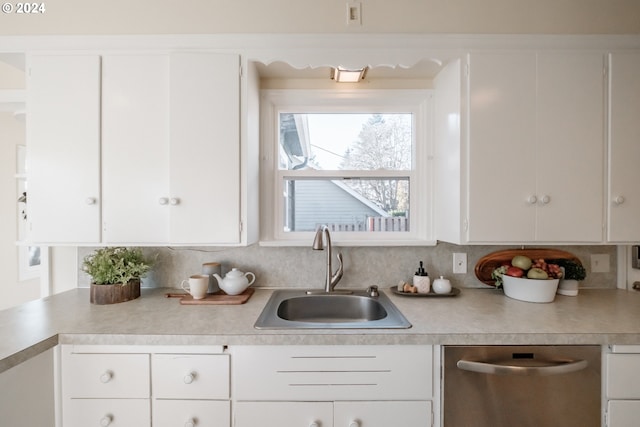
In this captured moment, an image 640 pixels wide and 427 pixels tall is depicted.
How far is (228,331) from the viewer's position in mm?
1156

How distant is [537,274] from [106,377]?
202cm

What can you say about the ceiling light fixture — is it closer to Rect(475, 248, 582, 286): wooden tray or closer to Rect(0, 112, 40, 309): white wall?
Rect(475, 248, 582, 286): wooden tray

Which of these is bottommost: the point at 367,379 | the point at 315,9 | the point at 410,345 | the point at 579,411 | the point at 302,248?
the point at 579,411

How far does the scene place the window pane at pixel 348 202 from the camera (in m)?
1.92

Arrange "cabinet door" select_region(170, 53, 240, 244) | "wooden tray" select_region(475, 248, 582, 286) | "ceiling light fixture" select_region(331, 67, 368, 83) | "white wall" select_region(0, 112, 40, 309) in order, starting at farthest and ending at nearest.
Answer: "white wall" select_region(0, 112, 40, 309)
"wooden tray" select_region(475, 248, 582, 286)
"ceiling light fixture" select_region(331, 67, 368, 83)
"cabinet door" select_region(170, 53, 240, 244)

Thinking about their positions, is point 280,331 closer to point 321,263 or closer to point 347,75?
point 321,263

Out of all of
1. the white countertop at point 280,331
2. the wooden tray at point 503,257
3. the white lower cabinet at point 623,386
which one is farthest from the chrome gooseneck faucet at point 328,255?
the white lower cabinet at point 623,386

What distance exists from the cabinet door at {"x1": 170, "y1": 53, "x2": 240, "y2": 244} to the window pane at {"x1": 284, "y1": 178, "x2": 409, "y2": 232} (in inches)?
20.8

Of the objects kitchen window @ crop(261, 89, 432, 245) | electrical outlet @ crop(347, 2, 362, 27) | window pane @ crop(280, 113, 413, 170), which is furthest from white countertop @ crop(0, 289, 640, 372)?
electrical outlet @ crop(347, 2, 362, 27)

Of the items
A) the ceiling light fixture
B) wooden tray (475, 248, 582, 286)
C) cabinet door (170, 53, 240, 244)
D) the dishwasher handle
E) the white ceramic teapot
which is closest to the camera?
the dishwasher handle

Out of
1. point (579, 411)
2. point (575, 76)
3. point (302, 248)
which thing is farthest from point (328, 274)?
point (575, 76)

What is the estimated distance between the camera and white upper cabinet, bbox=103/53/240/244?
4.75ft

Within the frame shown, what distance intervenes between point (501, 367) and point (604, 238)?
3.13ft

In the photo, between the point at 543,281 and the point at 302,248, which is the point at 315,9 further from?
the point at 543,281
